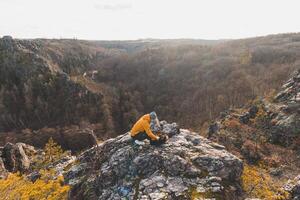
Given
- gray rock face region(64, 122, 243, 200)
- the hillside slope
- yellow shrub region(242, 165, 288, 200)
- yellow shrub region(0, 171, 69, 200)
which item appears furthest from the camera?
the hillside slope

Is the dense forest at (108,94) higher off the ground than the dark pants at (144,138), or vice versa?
the dark pants at (144,138)

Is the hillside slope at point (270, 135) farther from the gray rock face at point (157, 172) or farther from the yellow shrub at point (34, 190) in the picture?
the yellow shrub at point (34, 190)

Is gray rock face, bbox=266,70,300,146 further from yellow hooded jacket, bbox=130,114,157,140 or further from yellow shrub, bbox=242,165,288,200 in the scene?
yellow hooded jacket, bbox=130,114,157,140

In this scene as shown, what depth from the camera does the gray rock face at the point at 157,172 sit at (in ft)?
61.9

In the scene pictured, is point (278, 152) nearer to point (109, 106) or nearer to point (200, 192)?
point (200, 192)

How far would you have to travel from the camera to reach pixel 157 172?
19.9 meters

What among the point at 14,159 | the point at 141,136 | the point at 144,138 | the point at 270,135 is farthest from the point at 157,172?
the point at 14,159

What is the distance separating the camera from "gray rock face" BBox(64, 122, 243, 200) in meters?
18.9

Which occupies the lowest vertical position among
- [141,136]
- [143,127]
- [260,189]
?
[260,189]

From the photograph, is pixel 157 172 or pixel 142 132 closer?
pixel 157 172

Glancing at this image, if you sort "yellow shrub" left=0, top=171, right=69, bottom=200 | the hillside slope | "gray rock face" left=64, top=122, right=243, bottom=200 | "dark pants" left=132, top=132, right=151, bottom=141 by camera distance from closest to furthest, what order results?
"gray rock face" left=64, top=122, right=243, bottom=200 → "yellow shrub" left=0, top=171, right=69, bottom=200 → "dark pants" left=132, top=132, right=151, bottom=141 → the hillside slope

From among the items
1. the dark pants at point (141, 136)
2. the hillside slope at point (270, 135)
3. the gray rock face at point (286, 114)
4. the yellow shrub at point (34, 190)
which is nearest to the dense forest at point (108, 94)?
the gray rock face at point (286, 114)

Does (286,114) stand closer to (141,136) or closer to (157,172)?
(141,136)

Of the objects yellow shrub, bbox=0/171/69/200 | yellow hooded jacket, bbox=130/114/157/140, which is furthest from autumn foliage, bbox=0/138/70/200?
yellow hooded jacket, bbox=130/114/157/140
